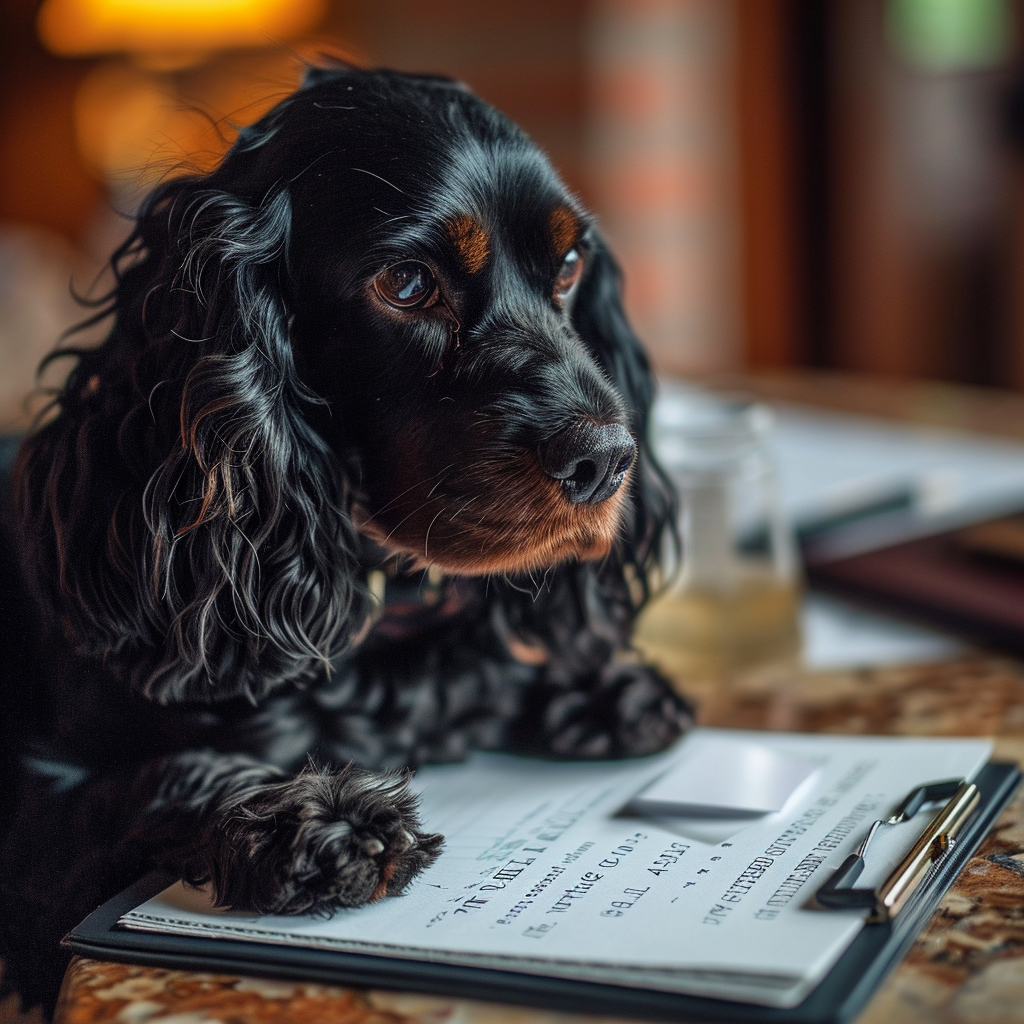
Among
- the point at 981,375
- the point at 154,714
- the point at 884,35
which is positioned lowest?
the point at 981,375

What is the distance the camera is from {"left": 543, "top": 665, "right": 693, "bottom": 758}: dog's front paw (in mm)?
923

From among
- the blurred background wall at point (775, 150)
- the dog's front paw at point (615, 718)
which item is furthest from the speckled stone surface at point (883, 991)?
the blurred background wall at point (775, 150)

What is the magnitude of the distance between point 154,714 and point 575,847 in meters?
0.29

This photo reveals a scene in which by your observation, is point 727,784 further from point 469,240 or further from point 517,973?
point 469,240

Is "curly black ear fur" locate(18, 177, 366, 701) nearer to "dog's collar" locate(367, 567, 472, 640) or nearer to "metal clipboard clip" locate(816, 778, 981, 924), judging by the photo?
"dog's collar" locate(367, 567, 472, 640)

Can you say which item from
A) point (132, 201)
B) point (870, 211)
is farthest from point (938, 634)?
point (870, 211)

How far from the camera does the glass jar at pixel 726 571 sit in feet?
3.92

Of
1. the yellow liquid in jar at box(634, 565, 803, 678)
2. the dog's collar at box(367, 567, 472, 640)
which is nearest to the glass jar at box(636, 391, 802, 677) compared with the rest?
the yellow liquid in jar at box(634, 565, 803, 678)

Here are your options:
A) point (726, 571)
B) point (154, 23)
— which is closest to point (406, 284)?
point (726, 571)

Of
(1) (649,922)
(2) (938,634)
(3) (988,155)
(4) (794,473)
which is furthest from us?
(3) (988,155)

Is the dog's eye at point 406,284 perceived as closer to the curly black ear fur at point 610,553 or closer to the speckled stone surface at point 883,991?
the curly black ear fur at point 610,553

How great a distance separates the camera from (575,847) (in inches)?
30.0

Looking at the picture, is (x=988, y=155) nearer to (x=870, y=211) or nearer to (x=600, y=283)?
(x=870, y=211)

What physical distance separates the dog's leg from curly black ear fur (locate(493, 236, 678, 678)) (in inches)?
0.8
